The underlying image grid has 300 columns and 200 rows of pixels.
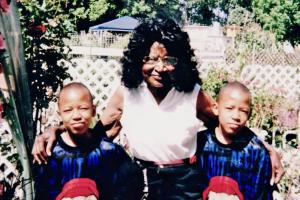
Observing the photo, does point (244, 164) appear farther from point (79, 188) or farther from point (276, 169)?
point (79, 188)

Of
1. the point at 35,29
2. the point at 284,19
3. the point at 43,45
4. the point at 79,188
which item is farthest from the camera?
the point at 284,19

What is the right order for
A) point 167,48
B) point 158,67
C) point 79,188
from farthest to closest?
point 167,48, point 158,67, point 79,188

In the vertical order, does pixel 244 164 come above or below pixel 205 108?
below

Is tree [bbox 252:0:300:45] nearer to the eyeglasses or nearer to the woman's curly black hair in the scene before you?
the woman's curly black hair

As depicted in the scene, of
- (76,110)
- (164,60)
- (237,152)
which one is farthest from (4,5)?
(237,152)

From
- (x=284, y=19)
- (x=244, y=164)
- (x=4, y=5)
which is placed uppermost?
(x=4, y=5)

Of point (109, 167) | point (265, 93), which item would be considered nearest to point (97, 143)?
point (109, 167)

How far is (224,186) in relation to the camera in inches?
102

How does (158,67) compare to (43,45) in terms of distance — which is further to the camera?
(43,45)

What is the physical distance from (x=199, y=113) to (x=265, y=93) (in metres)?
4.38

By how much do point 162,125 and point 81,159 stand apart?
461 millimetres

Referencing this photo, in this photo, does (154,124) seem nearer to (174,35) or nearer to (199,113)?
(199,113)

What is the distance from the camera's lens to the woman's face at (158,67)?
261 centimetres

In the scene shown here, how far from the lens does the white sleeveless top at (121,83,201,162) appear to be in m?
2.61
